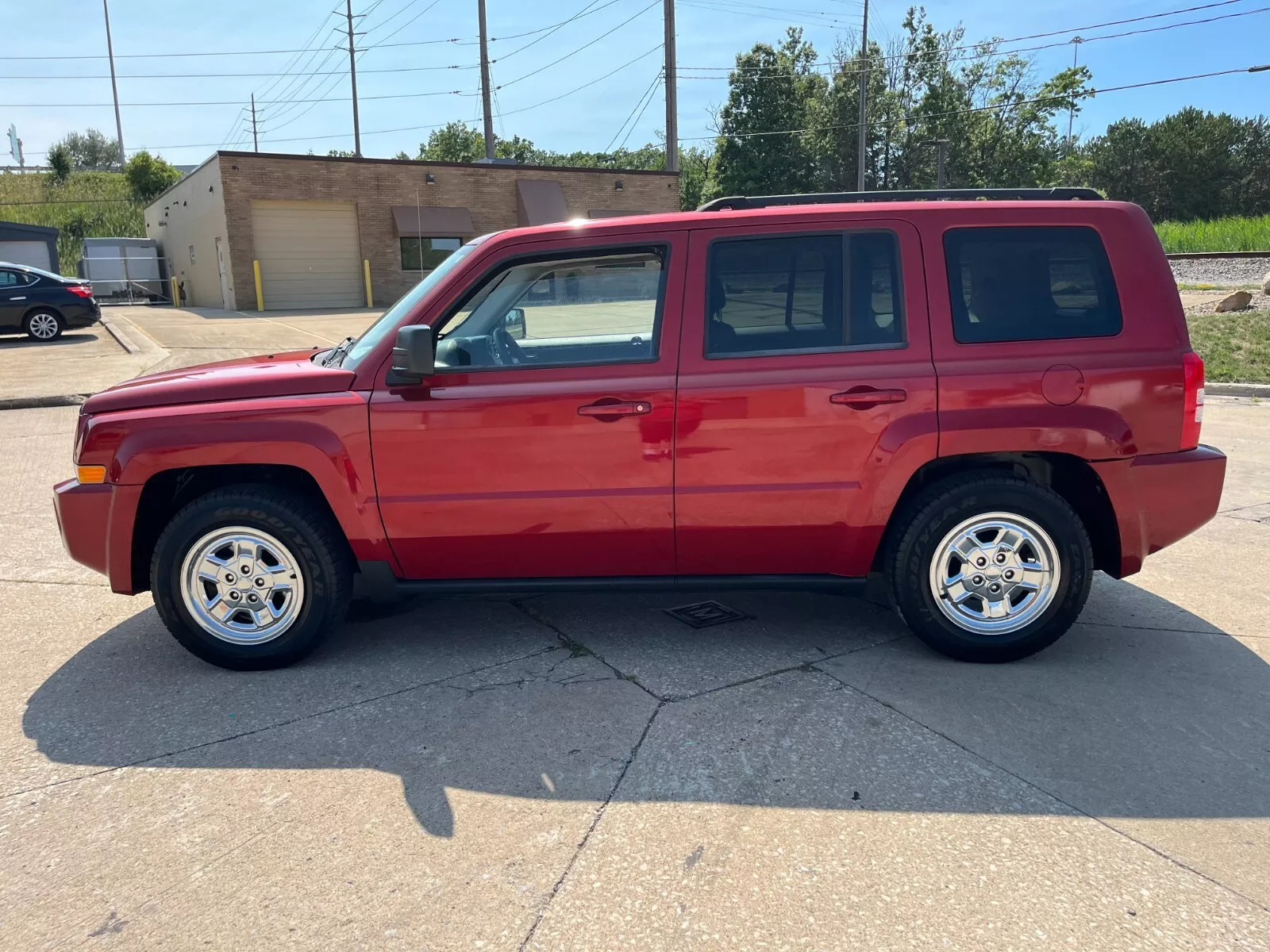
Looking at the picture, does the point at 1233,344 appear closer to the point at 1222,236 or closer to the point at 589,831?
the point at 589,831

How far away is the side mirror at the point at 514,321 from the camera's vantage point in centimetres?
390

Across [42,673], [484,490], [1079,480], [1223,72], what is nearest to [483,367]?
[484,490]

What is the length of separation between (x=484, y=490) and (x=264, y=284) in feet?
97.2

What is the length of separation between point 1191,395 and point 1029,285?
0.78 m

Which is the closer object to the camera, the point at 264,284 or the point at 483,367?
the point at 483,367

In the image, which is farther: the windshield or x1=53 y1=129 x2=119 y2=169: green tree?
x1=53 y1=129 x2=119 y2=169: green tree

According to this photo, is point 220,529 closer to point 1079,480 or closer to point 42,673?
point 42,673

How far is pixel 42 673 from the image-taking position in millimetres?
3957

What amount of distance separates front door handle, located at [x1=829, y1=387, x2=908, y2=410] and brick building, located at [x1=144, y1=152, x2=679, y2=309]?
97.0 feet

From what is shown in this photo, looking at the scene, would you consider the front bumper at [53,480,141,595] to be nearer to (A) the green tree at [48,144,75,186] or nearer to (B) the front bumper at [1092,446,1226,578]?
(B) the front bumper at [1092,446,1226,578]

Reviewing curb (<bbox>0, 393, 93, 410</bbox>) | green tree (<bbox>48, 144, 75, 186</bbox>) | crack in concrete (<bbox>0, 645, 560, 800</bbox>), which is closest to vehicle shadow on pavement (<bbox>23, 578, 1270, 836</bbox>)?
crack in concrete (<bbox>0, 645, 560, 800</bbox>)

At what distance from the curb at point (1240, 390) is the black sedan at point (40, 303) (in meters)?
20.1

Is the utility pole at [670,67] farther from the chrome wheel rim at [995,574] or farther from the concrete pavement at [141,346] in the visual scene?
the chrome wheel rim at [995,574]

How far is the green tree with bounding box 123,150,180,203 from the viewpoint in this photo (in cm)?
5209
